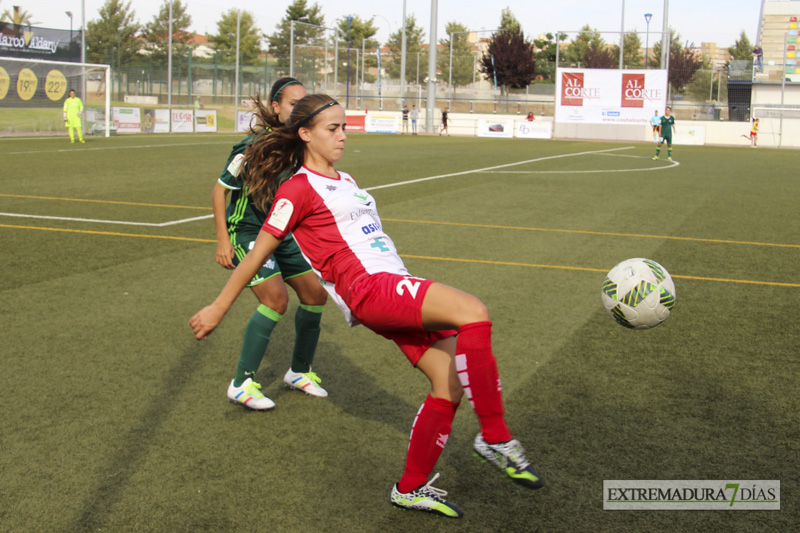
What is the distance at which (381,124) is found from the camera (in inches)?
1882

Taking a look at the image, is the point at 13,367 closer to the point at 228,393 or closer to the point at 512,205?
the point at 228,393

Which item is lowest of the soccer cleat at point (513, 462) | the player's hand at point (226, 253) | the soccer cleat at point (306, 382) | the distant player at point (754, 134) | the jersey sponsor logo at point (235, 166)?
the soccer cleat at point (306, 382)

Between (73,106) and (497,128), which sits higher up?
(497,128)

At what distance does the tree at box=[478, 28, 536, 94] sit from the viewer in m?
69.6

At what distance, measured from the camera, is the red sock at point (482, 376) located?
279cm

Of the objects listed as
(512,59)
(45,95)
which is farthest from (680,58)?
(45,95)

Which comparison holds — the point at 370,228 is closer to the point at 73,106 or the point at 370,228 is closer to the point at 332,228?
the point at 332,228

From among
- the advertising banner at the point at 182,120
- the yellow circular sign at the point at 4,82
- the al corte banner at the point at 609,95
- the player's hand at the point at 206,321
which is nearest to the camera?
the player's hand at the point at 206,321

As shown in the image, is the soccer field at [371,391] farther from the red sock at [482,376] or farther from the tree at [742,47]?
the tree at [742,47]

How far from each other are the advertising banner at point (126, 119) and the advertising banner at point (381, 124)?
16647mm

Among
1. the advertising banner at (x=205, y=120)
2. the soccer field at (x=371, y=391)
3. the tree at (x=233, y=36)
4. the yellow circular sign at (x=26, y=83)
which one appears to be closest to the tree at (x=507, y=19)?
the tree at (x=233, y=36)

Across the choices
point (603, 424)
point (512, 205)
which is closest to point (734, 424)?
point (603, 424)

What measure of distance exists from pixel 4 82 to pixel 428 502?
29419 millimetres

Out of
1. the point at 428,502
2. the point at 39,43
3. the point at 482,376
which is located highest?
the point at 39,43
